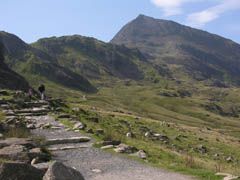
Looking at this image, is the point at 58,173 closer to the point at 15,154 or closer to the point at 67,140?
the point at 15,154

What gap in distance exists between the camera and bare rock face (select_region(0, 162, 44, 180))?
742 cm

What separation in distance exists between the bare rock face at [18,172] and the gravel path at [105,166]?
3.02m

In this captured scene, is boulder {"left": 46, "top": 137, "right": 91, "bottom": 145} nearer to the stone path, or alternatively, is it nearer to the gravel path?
the stone path

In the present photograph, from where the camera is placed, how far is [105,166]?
1272 centimetres

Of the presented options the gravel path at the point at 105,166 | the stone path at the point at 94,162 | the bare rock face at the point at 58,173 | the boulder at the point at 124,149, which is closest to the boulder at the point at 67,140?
the stone path at the point at 94,162

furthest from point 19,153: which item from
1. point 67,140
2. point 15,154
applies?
point 67,140

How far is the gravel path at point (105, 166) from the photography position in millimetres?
11250

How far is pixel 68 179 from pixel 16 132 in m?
9.84

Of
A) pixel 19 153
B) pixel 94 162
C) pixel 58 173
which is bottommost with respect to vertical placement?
pixel 94 162

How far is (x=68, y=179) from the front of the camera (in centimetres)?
807

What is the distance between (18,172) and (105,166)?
5.75 m

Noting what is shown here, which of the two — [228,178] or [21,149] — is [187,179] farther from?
[21,149]

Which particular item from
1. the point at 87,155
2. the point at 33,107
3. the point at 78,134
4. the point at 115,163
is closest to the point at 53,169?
the point at 115,163

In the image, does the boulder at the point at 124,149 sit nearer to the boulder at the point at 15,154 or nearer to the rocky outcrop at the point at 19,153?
the rocky outcrop at the point at 19,153
